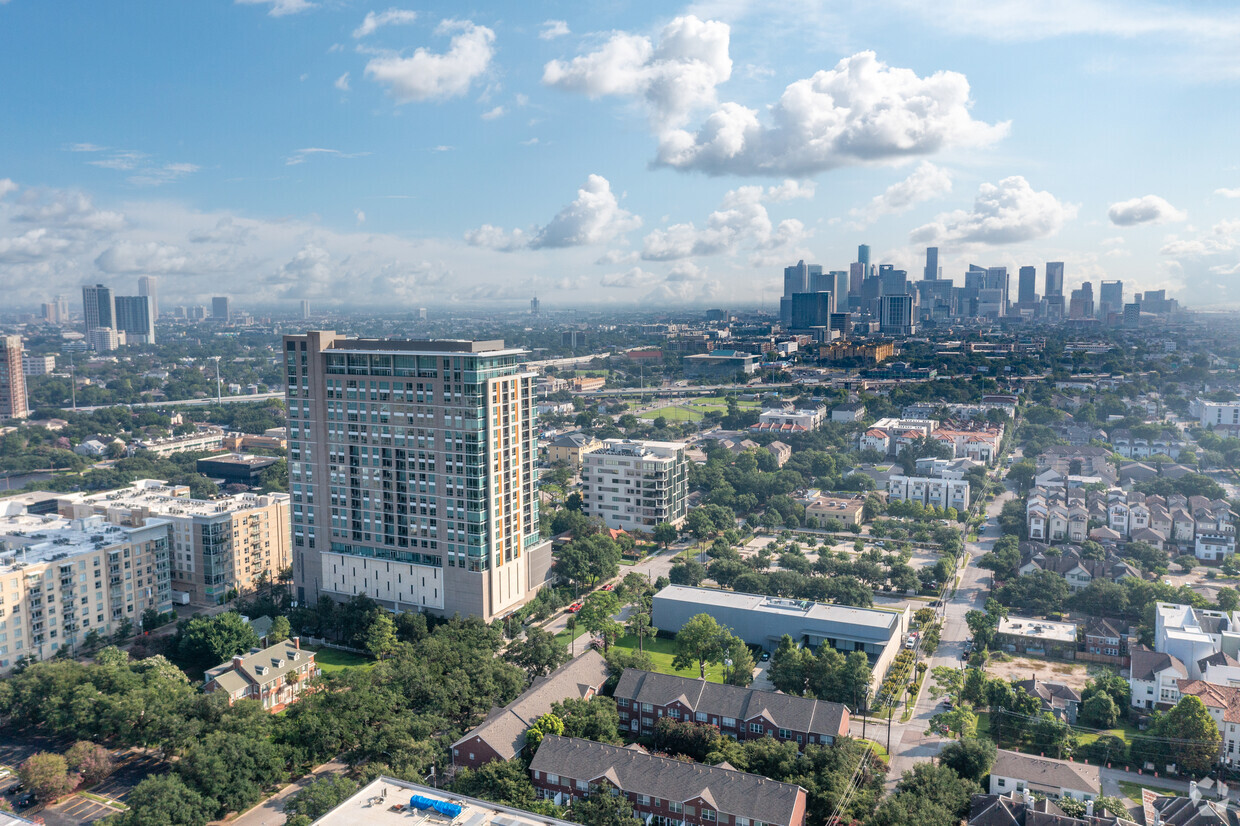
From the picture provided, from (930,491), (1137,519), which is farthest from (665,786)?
(930,491)

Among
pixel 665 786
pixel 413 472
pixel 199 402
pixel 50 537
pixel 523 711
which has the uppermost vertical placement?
pixel 413 472

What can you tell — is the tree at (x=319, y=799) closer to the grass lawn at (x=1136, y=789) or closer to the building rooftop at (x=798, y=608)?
the building rooftop at (x=798, y=608)

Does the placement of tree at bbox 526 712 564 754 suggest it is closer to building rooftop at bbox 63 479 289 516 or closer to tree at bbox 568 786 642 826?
tree at bbox 568 786 642 826

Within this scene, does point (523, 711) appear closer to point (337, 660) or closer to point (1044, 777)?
point (337, 660)

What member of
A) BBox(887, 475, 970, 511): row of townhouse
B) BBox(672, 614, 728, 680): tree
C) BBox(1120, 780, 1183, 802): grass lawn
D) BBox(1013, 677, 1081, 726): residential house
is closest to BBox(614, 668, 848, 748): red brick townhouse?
BBox(672, 614, 728, 680): tree

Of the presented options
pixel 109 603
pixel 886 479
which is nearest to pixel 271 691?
pixel 109 603

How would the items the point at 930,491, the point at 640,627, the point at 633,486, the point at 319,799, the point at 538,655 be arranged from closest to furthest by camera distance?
the point at 319,799 → the point at 538,655 → the point at 640,627 → the point at 633,486 → the point at 930,491

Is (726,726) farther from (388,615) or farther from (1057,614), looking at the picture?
(1057,614)

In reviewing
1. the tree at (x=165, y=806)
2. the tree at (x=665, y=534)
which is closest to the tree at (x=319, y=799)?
the tree at (x=165, y=806)
